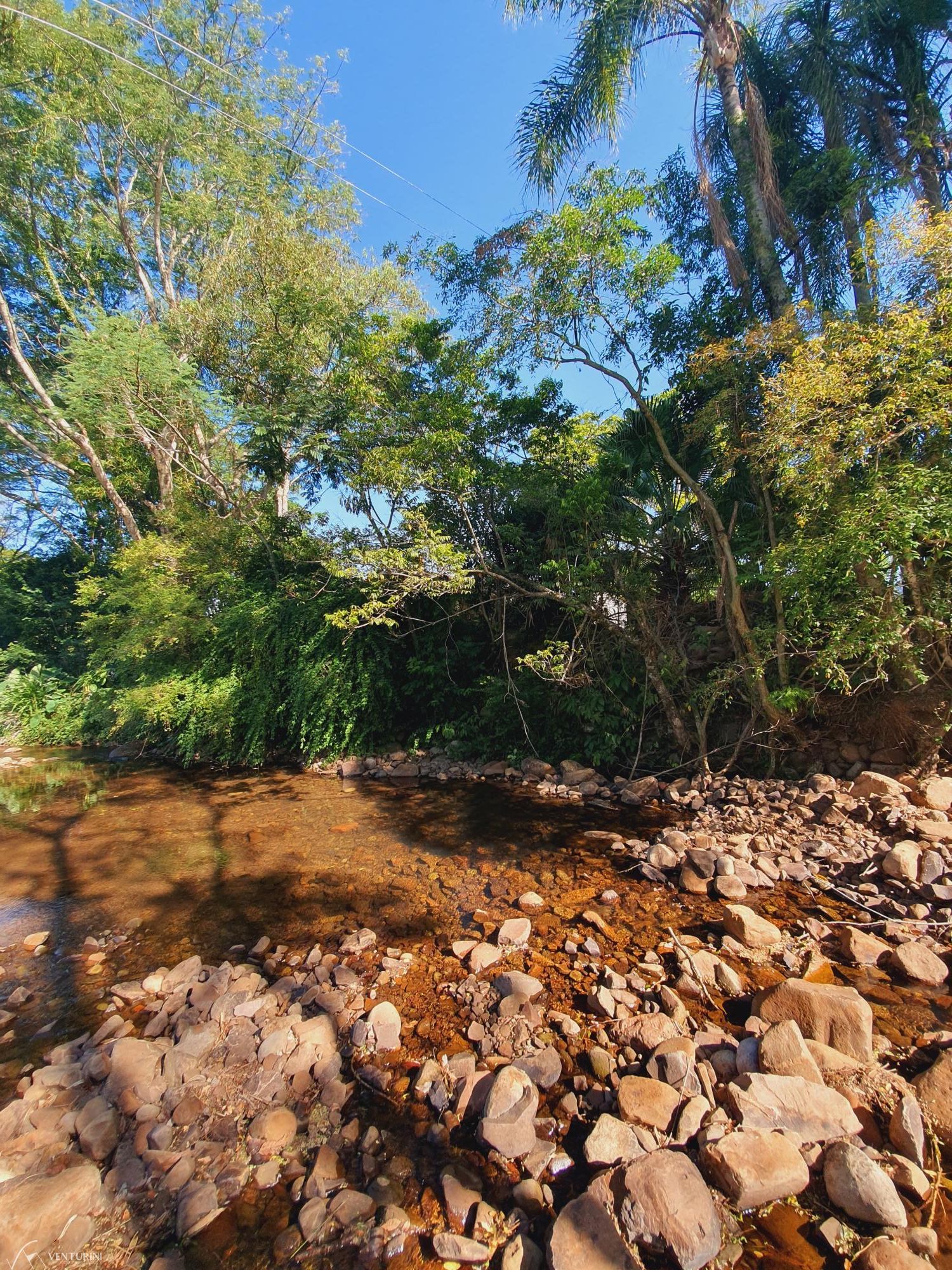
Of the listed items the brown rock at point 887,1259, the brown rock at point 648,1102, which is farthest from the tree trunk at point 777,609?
the brown rock at point 887,1259

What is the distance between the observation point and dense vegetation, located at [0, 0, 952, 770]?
493 cm

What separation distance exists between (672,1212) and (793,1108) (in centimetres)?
67

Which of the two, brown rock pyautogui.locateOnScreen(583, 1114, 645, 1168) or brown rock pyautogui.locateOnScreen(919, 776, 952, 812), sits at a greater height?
brown rock pyautogui.locateOnScreen(919, 776, 952, 812)

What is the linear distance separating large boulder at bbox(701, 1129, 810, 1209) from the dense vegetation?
406 cm

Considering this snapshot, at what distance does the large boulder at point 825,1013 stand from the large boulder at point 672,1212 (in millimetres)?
980

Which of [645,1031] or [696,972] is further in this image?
[696,972]

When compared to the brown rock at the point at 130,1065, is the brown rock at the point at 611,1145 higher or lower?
lower

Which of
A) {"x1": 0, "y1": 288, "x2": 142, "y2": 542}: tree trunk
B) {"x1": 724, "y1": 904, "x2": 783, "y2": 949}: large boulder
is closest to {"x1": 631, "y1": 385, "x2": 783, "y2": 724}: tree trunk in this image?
{"x1": 724, "y1": 904, "x2": 783, "y2": 949}: large boulder

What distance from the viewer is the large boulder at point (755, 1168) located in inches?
70.7

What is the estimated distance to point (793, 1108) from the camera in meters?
2.05

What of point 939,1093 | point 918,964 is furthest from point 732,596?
point 939,1093

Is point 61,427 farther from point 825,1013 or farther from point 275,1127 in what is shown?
point 825,1013

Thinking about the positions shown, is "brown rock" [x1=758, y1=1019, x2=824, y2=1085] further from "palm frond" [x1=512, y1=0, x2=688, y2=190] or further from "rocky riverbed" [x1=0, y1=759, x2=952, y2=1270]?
"palm frond" [x1=512, y1=0, x2=688, y2=190]

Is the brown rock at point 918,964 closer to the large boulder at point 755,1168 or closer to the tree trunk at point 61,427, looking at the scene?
the large boulder at point 755,1168
